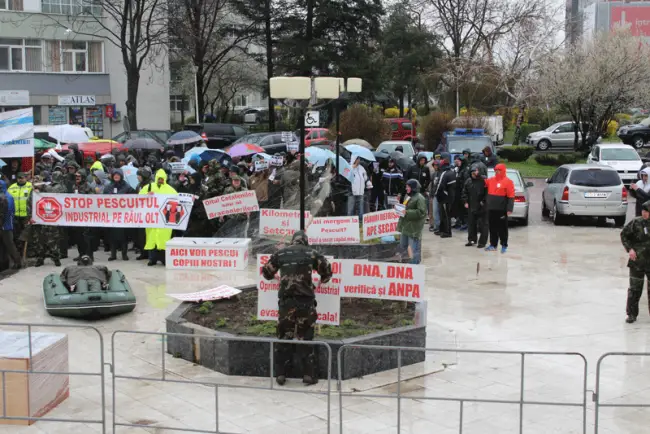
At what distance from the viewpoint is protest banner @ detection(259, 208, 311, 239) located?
17562 millimetres

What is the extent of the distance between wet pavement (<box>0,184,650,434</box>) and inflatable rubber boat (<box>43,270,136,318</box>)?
6.9 inches

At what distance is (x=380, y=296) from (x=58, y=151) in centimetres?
1970

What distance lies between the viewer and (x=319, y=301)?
11125 mm

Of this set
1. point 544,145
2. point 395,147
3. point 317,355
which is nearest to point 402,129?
point 544,145

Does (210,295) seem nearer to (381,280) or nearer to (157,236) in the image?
(381,280)

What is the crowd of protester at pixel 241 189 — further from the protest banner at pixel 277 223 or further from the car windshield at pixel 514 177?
the protest banner at pixel 277 223

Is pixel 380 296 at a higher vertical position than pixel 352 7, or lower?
lower

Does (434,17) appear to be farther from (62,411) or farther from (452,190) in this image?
(62,411)

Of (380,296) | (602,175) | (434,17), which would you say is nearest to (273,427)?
(380,296)

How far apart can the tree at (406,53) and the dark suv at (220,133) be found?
1795 cm

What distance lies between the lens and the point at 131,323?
13.1 m

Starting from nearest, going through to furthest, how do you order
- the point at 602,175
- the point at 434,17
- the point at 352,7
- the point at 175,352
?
the point at 175,352 < the point at 602,175 < the point at 352,7 < the point at 434,17

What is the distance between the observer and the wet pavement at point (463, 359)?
9016 mm

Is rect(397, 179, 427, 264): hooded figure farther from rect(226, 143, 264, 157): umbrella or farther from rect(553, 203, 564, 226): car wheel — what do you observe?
rect(226, 143, 264, 157): umbrella
